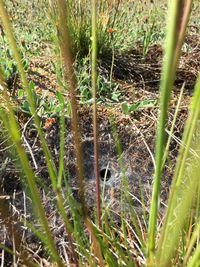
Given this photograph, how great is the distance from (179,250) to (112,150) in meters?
0.84

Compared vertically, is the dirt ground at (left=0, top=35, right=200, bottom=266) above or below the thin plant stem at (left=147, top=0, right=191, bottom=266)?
below

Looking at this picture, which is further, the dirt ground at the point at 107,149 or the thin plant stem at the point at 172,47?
the dirt ground at the point at 107,149

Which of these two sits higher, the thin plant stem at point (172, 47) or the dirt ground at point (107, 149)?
the thin plant stem at point (172, 47)

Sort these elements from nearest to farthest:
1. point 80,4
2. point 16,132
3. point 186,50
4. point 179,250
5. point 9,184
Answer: point 16,132 → point 179,250 → point 9,184 → point 80,4 → point 186,50

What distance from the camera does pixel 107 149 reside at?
1720 mm

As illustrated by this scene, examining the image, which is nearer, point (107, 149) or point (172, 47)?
point (172, 47)

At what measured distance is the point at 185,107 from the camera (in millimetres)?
2051

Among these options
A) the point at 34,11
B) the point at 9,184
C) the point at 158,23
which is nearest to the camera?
the point at 9,184

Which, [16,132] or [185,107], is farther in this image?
[185,107]

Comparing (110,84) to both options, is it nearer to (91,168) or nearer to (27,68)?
(27,68)

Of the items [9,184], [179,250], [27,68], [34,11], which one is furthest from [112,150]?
[34,11]

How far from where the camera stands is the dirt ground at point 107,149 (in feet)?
4.60

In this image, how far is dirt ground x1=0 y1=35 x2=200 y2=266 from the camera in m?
1.40

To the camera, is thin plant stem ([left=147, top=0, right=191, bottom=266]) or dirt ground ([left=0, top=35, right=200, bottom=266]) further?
dirt ground ([left=0, top=35, right=200, bottom=266])
